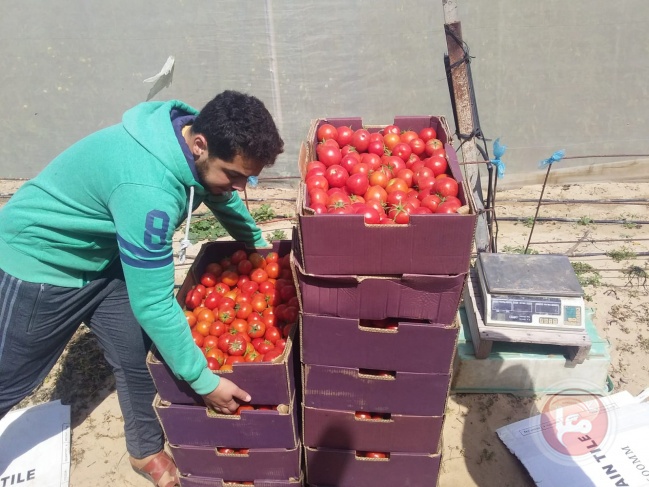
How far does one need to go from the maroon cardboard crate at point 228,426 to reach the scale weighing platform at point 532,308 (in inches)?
56.6

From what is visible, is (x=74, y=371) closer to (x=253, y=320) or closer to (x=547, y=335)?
(x=253, y=320)

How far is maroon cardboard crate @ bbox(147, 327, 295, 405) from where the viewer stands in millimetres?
2303

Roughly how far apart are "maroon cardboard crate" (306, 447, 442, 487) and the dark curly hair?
5.67 feet

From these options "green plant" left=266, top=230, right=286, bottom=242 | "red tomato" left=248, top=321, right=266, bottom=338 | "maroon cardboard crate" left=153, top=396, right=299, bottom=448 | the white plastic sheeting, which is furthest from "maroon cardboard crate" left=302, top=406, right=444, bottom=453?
the white plastic sheeting

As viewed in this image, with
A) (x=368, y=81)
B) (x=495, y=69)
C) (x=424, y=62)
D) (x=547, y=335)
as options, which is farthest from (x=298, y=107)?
(x=547, y=335)

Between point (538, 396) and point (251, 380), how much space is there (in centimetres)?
227

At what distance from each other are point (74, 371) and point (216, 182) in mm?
2729

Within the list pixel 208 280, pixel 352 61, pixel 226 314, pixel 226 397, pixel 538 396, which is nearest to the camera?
pixel 226 397

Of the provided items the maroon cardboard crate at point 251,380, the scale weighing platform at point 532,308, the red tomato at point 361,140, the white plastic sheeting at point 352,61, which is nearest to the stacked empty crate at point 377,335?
the maroon cardboard crate at point 251,380

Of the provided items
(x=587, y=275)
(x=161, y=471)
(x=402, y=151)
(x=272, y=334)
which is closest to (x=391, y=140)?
(x=402, y=151)

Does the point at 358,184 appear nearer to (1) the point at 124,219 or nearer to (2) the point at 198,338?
(1) the point at 124,219

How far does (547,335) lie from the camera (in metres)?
3.11

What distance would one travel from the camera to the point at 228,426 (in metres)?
2.51

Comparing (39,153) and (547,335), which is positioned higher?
(39,153)
